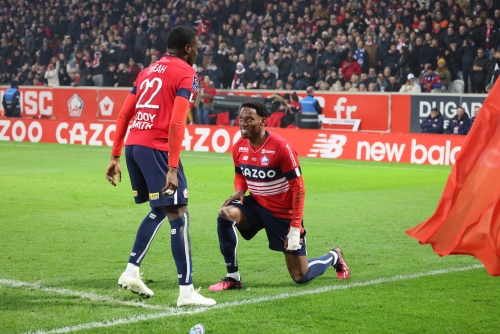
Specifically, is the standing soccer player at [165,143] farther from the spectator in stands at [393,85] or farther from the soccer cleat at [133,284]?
the spectator in stands at [393,85]

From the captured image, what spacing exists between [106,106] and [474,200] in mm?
23884

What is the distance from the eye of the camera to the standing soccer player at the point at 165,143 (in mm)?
5934

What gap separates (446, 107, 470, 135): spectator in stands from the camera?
65.8 feet

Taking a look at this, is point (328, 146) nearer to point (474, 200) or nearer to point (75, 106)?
point (75, 106)

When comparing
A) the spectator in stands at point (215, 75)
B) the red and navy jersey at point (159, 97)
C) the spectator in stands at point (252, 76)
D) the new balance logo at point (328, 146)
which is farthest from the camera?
the spectator in stands at point (215, 75)

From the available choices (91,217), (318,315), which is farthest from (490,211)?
(91,217)

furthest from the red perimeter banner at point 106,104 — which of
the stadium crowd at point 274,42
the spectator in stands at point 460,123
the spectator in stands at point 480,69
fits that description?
the spectator in stands at point 460,123

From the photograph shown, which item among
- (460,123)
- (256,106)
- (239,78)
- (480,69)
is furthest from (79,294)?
(239,78)

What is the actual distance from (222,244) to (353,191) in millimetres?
7575

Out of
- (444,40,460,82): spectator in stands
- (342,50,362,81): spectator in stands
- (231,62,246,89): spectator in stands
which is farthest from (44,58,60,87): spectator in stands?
(444,40,460,82): spectator in stands

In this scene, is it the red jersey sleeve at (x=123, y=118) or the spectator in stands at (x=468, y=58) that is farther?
the spectator in stands at (x=468, y=58)

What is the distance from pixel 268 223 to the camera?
22.7ft

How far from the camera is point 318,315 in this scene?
570 centimetres

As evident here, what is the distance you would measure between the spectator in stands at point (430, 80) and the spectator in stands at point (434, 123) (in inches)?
56.3
